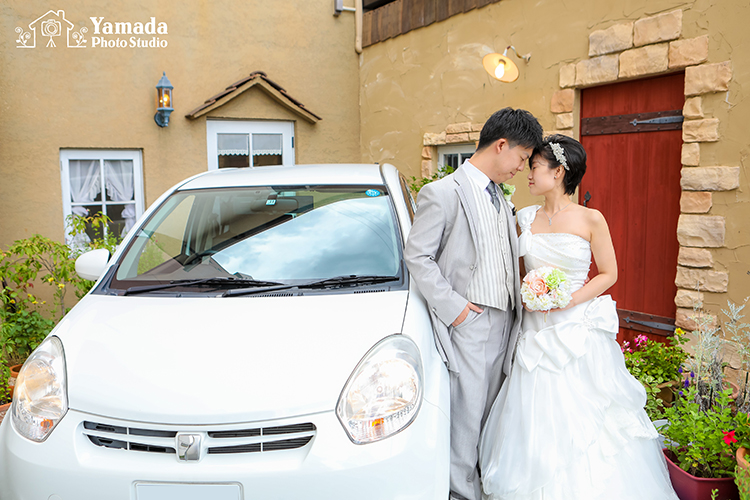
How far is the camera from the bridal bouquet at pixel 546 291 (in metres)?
2.49

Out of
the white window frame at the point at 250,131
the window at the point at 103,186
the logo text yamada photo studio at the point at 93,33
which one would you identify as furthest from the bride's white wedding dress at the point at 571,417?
the logo text yamada photo studio at the point at 93,33

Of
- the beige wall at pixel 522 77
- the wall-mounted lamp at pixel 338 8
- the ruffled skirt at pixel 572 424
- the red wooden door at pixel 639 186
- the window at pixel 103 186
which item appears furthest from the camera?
the wall-mounted lamp at pixel 338 8

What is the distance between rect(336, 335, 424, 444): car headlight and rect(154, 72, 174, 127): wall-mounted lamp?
5847 mm

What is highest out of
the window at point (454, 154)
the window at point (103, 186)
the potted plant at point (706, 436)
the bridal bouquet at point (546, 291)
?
the window at point (454, 154)

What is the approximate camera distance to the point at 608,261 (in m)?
2.68

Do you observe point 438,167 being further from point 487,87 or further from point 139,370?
point 139,370

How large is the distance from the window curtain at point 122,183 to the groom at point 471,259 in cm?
559

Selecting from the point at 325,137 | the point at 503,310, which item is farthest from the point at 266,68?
the point at 503,310

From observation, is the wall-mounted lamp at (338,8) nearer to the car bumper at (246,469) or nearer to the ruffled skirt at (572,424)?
the ruffled skirt at (572,424)

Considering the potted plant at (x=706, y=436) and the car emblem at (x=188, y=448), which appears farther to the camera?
the potted plant at (x=706, y=436)

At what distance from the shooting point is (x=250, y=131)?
7723 millimetres

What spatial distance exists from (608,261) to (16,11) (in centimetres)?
680

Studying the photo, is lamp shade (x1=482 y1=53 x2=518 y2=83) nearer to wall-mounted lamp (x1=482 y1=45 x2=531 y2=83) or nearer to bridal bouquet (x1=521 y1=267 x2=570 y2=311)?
wall-mounted lamp (x1=482 y1=45 x2=531 y2=83)

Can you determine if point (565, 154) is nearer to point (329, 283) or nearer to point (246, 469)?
point (329, 283)
